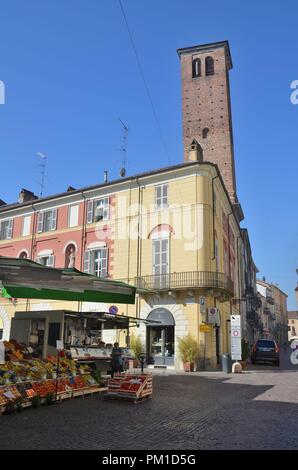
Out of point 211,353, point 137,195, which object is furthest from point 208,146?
point 211,353

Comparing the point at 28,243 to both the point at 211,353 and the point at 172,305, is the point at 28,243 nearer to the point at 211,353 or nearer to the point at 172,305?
the point at 172,305

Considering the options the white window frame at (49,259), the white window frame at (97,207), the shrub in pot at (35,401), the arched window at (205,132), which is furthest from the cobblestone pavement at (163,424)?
the arched window at (205,132)

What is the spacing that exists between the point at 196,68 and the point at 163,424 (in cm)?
4325

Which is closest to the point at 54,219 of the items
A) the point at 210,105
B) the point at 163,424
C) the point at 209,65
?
the point at 210,105

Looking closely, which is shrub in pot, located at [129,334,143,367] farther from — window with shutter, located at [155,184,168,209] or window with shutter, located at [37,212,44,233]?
window with shutter, located at [37,212,44,233]

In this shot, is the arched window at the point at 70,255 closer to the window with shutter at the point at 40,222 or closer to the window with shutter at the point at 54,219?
the window with shutter at the point at 54,219

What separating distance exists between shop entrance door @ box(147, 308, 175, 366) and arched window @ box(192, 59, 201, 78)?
29952mm

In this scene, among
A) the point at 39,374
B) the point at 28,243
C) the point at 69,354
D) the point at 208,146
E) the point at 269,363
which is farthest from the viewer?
the point at 208,146

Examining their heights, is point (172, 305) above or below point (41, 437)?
above

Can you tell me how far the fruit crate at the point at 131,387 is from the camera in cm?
1043

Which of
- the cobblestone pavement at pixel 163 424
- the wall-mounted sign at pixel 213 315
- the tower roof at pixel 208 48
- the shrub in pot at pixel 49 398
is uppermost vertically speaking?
the tower roof at pixel 208 48

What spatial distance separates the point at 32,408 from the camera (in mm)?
9164
